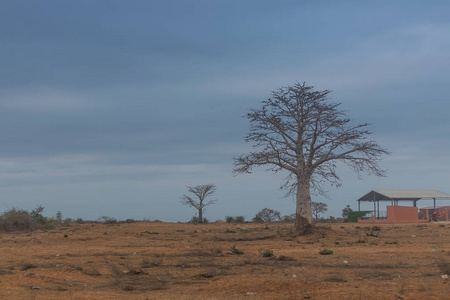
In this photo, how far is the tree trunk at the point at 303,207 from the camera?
23938 mm

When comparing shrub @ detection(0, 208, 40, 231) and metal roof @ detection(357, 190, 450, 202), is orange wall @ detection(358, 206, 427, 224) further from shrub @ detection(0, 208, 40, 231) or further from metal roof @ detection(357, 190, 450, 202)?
shrub @ detection(0, 208, 40, 231)

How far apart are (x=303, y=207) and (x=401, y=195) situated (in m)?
30.4

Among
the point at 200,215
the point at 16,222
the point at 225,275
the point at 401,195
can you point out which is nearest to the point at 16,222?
the point at 16,222

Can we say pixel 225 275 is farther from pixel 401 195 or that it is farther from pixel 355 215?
pixel 401 195

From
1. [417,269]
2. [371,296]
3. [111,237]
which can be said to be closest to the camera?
[371,296]

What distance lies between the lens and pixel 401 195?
50.8 m

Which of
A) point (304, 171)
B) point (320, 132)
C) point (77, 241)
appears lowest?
point (77, 241)

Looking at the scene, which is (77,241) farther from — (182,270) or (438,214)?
(438,214)

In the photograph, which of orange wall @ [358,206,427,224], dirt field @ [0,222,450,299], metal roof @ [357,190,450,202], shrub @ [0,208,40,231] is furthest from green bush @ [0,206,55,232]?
metal roof @ [357,190,450,202]

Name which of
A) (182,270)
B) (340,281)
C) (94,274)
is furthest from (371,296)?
(94,274)

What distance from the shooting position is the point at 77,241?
21.5 m

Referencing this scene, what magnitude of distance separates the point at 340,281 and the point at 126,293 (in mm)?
3954

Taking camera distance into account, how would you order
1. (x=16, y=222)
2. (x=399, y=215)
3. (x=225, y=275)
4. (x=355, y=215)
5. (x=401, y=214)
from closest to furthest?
1. (x=225, y=275)
2. (x=16, y=222)
3. (x=399, y=215)
4. (x=401, y=214)
5. (x=355, y=215)

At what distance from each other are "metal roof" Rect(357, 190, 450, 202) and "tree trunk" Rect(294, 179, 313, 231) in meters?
27.7
